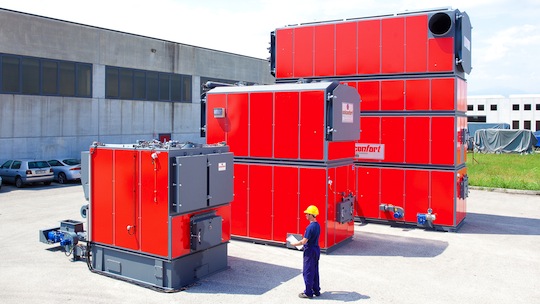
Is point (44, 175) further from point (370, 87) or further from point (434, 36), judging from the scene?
point (434, 36)

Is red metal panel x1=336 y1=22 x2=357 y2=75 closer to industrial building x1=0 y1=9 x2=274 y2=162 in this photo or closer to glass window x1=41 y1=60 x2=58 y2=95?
industrial building x1=0 y1=9 x2=274 y2=162

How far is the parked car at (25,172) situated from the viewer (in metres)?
26.2

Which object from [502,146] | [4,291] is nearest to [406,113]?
[4,291]

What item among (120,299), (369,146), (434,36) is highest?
(434,36)

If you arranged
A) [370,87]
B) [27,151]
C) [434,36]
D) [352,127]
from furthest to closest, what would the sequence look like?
[27,151], [370,87], [434,36], [352,127]

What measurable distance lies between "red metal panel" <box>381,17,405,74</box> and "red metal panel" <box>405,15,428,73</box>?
0.16 m

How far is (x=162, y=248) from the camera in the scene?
33.6ft

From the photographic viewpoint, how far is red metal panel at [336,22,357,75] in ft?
56.9

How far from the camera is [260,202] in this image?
14305 mm

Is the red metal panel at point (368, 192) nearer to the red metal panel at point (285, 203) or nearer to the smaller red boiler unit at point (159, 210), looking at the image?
the red metal panel at point (285, 203)

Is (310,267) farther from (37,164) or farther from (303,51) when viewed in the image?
(37,164)

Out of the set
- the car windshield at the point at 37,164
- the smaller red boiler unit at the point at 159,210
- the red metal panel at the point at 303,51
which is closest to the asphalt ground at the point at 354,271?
the smaller red boiler unit at the point at 159,210

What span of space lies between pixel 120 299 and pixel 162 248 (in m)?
1.21

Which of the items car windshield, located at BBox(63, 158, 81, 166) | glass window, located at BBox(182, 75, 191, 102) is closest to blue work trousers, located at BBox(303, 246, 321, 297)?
car windshield, located at BBox(63, 158, 81, 166)
